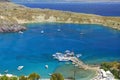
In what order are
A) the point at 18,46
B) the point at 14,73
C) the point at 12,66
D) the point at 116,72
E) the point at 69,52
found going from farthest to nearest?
1. the point at 18,46
2. the point at 69,52
3. the point at 12,66
4. the point at 14,73
5. the point at 116,72

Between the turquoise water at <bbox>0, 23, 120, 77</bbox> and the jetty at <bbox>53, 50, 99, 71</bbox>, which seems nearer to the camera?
the jetty at <bbox>53, 50, 99, 71</bbox>

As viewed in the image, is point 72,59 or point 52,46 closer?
point 72,59

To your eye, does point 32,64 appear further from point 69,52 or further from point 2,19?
point 2,19

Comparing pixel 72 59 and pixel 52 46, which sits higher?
pixel 52 46

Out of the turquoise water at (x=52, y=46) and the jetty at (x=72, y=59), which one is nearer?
the jetty at (x=72, y=59)

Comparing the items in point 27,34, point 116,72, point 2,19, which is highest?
point 2,19

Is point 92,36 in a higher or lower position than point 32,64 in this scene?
higher

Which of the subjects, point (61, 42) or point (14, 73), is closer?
point (14, 73)

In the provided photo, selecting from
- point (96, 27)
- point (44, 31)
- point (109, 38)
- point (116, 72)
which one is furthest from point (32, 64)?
point (96, 27)
